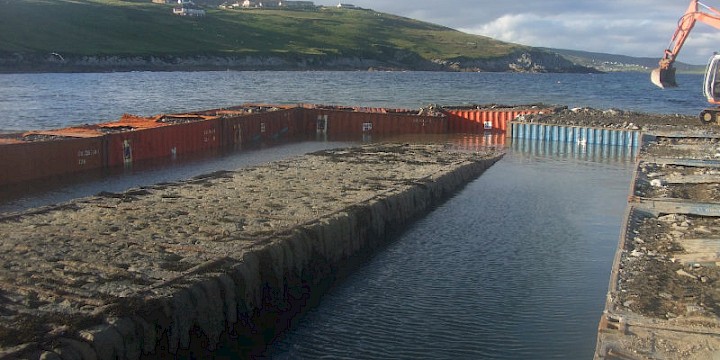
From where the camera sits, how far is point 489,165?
31453mm

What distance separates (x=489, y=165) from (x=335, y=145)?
10359 millimetres

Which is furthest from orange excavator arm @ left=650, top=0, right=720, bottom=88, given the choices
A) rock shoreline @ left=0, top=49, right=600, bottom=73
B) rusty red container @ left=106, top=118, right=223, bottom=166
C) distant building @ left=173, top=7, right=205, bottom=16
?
distant building @ left=173, top=7, right=205, bottom=16

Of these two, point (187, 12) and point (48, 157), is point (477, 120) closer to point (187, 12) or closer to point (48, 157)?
point (48, 157)

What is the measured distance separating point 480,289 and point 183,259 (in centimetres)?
578

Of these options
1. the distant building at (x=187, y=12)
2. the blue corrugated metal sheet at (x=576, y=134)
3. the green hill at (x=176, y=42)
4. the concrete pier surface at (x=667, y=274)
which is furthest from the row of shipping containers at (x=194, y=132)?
the distant building at (x=187, y=12)

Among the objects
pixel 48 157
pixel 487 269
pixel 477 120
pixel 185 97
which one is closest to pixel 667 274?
pixel 487 269

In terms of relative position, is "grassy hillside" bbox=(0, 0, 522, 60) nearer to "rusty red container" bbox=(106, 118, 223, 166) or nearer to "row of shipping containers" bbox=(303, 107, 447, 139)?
"row of shipping containers" bbox=(303, 107, 447, 139)

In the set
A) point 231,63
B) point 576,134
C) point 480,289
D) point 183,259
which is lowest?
point 480,289

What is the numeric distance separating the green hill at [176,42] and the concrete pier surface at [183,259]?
4134 inches

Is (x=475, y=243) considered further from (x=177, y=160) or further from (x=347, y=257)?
(x=177, y=160)

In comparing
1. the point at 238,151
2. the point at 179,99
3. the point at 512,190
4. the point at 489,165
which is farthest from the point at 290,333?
the point at 179,99

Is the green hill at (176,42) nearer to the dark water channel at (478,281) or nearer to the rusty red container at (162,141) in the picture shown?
the rusty red container at (162,141)

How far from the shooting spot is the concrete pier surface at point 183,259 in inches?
377

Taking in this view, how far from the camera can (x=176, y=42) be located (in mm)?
150375
